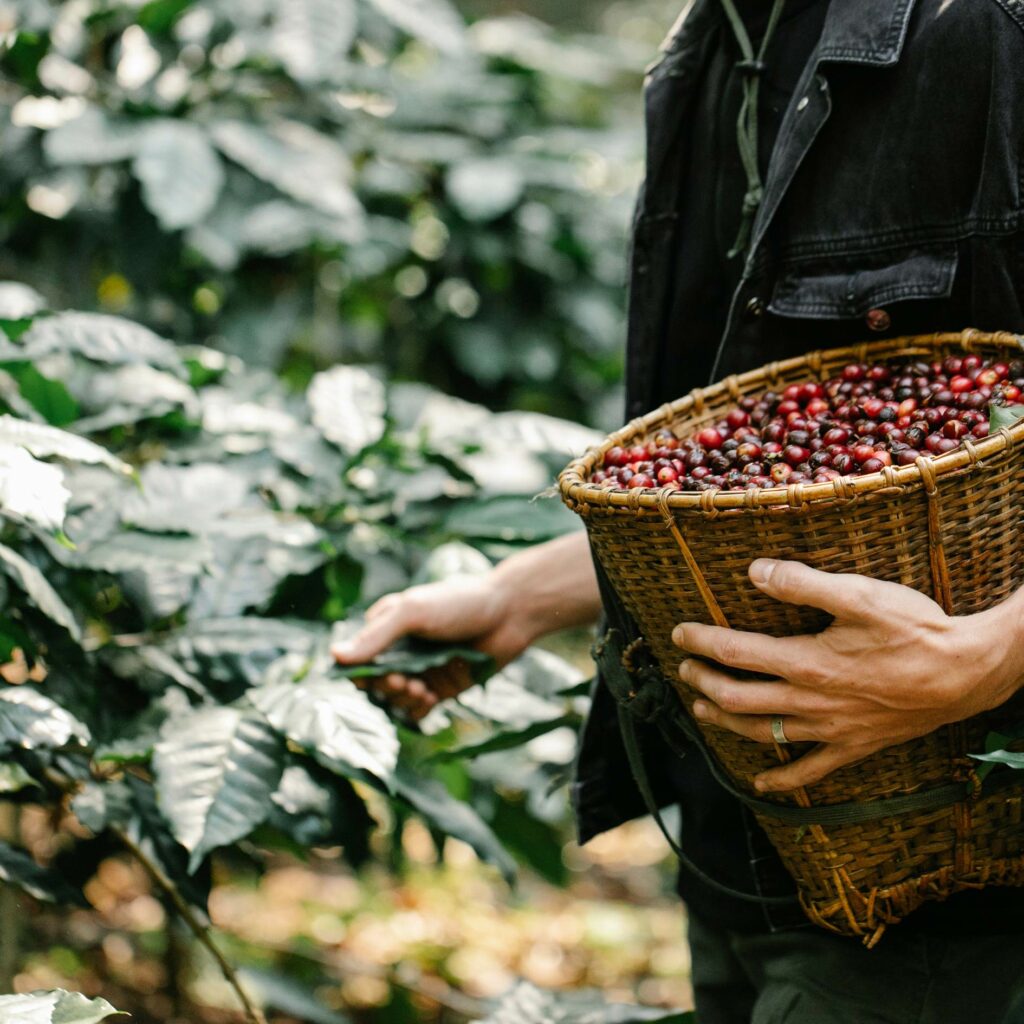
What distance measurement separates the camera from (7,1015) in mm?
898

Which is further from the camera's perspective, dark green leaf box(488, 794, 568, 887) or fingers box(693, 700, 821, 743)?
dark green leaf box(488, 794, 568, 887)

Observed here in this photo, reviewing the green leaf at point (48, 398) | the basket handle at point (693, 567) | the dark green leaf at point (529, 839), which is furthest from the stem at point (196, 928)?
the basket handle at point (693, 567)

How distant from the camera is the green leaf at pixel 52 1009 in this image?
90 cm

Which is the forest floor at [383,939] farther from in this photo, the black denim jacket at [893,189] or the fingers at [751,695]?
the black denim jacket at [893,189]

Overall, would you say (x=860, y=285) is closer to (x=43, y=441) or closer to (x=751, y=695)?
(x=751, y=695)

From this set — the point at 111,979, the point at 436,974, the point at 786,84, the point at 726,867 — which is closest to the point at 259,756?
the point at 726,867

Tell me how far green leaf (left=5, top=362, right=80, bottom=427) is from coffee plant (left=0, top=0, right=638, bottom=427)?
500 millimetres

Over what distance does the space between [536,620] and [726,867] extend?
369 millimetres

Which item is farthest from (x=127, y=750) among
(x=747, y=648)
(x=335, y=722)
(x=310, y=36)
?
(x=310, y=36)

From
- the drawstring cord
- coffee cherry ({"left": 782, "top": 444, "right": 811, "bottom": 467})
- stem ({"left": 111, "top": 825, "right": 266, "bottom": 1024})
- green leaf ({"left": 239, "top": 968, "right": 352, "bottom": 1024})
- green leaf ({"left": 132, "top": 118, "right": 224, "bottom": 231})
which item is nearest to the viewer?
coffee cherry ({"left": 782, "top": 444, "right": 811, "bottom": 467})

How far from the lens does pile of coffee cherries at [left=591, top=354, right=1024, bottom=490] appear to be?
3.16 ft

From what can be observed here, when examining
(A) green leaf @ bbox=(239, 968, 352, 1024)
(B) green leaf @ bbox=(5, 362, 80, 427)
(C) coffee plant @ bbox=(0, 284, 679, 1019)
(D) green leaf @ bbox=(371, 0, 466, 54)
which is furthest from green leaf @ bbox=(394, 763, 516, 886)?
(D) green leaf @ bbox=(371, 0, 466, 54)

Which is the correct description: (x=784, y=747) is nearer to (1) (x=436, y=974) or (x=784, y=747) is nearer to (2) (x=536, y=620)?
(2) (x=536, y=620)

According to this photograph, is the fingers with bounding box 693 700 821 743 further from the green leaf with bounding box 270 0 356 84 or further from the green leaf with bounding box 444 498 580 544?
the green leaf with bounding box 270 0 356 84
